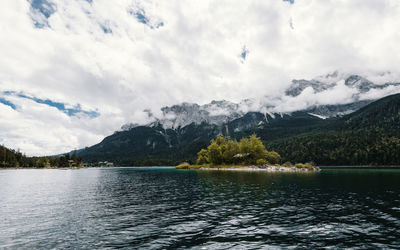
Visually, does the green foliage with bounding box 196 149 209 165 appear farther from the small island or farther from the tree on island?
the tree on island

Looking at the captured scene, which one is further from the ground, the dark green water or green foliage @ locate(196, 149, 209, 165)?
green foliage @ locate(196, 149, 209, 165)

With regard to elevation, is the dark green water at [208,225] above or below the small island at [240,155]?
below

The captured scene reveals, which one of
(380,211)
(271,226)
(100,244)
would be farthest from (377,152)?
(100,244)

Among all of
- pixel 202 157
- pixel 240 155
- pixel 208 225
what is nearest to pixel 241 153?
pixel 240 155

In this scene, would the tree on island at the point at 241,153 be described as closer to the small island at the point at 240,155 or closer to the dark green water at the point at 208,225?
the small island at the point at 240,155

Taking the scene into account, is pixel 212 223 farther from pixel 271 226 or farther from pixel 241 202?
pixel 241 202

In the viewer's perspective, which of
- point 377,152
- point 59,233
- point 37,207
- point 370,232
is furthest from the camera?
point 377,152

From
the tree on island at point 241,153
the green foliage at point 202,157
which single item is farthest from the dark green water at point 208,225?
the green foliage at point 202,157

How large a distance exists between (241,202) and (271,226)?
11562 mm

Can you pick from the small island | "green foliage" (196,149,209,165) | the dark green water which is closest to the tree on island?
the small island

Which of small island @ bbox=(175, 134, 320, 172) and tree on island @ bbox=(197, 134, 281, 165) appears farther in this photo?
tree on island @ bbox=(197, 134, 281, 165)

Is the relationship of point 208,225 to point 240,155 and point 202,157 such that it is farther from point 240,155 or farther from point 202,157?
point 202,157

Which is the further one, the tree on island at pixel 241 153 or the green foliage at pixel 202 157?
the green foliage at pixel 202 157

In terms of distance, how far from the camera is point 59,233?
19.8 meters
